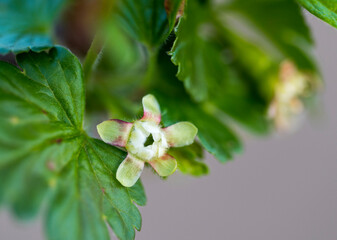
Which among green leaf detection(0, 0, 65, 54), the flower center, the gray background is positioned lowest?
the gray background

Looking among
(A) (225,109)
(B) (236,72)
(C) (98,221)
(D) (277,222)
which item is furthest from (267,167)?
(C) (98,221)

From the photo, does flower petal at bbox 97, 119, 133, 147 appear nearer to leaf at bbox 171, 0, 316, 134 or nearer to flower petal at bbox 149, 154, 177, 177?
flower petal at bbox 149, 154, 177, 177

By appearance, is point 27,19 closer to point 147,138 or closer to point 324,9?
point 147,138

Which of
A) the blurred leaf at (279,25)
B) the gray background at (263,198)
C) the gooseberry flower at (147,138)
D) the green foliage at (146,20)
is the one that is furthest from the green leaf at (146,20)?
the gray background at (263,198)

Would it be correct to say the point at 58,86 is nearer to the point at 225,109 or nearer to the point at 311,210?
the point at 225,109

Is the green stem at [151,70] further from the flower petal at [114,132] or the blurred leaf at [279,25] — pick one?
the blurred leaf at [279,25]

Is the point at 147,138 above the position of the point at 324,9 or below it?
below

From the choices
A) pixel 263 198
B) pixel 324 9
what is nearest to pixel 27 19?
pixel 324 9

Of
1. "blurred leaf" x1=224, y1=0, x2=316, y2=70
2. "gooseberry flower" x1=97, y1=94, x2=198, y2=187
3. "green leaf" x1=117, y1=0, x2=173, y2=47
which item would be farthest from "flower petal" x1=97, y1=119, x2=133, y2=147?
"blurred leaf" x1=224, y1=0, x2=316, y2=70
